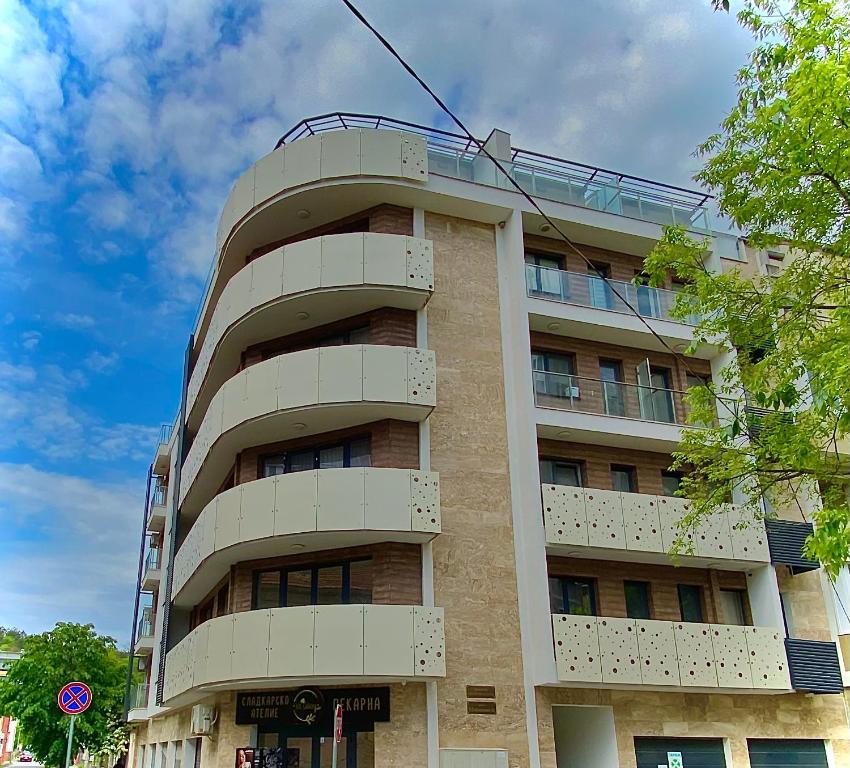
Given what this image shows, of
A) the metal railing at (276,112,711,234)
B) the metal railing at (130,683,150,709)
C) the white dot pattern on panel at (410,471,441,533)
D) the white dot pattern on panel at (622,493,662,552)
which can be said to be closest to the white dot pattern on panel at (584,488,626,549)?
the white dot pattern on panel at (622,493,662,552)

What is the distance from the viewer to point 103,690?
38.0 metres

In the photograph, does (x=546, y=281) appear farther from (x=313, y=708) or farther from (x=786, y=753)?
(x=786, y=753)

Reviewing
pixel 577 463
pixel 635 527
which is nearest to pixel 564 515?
pixel 635 527

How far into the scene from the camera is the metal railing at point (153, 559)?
35.6m

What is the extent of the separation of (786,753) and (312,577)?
11.5 m

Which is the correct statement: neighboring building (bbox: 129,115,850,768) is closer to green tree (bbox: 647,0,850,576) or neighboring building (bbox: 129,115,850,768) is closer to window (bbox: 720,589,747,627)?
window (bbox: 720,589,747,627)

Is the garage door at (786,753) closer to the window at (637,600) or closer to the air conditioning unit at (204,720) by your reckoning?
the window at (637,600)

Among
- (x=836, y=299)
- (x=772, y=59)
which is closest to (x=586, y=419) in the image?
(x=836, y=299)

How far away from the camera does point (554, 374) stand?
65.2 feet

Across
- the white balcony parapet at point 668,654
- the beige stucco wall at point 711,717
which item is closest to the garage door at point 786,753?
the beige stucco wall at point 711,717

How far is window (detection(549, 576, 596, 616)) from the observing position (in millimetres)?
18531

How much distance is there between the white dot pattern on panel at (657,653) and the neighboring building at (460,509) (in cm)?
4

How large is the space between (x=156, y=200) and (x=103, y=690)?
83.5 feet

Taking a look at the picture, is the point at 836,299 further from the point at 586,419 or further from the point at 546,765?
the point at 546,765
